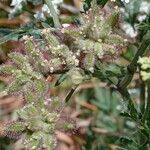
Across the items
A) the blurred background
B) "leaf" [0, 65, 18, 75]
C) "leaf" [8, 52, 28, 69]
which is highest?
"leaf" [8, 52, 28, 69]

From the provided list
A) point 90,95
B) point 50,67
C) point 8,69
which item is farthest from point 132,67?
point 90,95

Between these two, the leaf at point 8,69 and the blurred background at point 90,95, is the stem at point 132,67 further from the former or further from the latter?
the leaf at point 8,69

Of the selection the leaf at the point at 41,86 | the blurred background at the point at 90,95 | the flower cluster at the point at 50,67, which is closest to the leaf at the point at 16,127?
the flower cluster at the point at 50,67

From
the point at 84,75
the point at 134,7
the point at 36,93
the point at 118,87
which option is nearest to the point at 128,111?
the point at 118,87

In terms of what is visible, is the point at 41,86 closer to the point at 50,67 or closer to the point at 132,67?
the point at 50,67

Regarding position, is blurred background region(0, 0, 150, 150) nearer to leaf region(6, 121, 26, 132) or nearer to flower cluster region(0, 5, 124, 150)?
flower cluster region(0, 5, 124, 150)

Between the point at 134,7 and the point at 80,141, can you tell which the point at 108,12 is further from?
the point at 80,141

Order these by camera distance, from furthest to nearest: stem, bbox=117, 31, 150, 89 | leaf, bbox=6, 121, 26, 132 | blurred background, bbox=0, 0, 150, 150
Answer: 1. blurred background, bbox=0, 0, 150, 150
2. stem, bbox=117, 31, 150, 89
3. leaf, bbox=6, 121, 26, 132

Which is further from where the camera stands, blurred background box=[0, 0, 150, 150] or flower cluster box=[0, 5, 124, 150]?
blurred background box=[0, 0, 150, 150]

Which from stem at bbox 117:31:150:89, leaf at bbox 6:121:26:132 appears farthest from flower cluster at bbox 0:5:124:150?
stem at bbox 117:31:150:89
